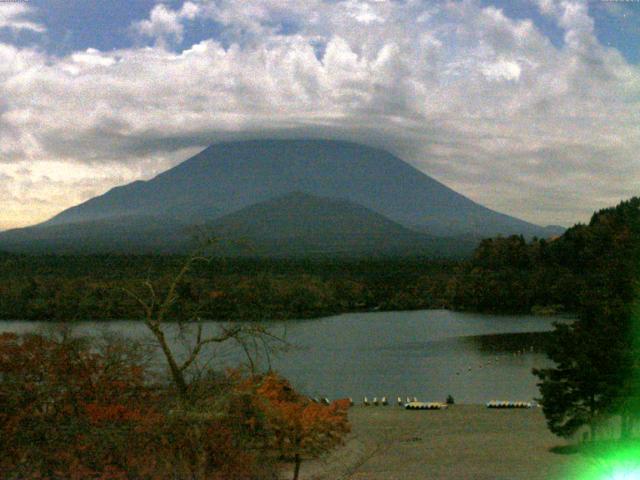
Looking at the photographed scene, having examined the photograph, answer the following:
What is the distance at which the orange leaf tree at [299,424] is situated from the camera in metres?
9.69

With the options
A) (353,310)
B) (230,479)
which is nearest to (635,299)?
(230,479)

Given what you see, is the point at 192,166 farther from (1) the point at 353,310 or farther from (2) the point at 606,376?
(2) the point at 606,376

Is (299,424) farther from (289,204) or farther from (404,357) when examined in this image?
(289,204)

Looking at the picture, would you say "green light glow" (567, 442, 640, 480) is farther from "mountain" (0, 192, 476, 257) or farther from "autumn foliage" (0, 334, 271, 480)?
"mountain" (0, 192, 476, 257)

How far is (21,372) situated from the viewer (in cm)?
694

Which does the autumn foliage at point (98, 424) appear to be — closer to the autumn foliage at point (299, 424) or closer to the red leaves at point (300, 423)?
the autumn foliage at point (299, 424)

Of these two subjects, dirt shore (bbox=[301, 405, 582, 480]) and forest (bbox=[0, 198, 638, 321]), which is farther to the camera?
forest (bbox=[0, 198, 638, 321])

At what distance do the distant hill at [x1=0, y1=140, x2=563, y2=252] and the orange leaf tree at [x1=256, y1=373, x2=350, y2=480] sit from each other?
259 ft

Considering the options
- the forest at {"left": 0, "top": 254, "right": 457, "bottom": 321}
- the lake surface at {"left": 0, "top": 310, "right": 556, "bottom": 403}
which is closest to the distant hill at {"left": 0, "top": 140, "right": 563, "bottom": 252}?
the forest at {"left": 0, "top": 254, "right": 457, "bottom": 321}

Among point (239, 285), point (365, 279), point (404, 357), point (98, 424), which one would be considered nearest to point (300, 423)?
point (98, 424)

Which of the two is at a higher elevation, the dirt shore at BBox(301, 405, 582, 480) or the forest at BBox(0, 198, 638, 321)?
the forest at BBox(0, 198, 638, 321)

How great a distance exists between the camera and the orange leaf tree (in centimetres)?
969

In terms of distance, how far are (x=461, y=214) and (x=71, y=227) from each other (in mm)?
91715

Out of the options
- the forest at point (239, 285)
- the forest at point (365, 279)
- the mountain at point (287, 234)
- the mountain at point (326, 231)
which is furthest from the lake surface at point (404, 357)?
the mountain at point (326, 231)
